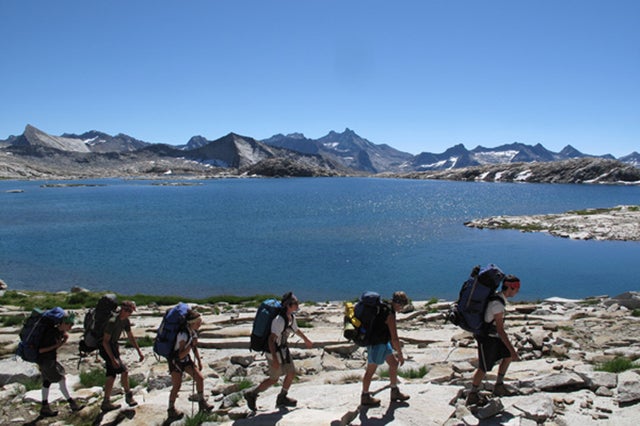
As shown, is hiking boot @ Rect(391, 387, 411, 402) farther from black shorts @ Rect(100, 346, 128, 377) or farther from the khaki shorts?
black shorts @ Rect(100, 346, 128, 377)

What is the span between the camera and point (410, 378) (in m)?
11.4

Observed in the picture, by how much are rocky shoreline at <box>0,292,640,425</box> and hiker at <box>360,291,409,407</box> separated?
23cm

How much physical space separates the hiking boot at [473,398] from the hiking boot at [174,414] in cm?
544

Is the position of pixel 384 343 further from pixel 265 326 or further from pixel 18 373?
pixel 18 373

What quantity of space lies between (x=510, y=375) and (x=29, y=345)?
34.0 feet

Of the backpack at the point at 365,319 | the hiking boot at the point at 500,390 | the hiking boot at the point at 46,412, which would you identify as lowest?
the hiking boot at the point at 46,412

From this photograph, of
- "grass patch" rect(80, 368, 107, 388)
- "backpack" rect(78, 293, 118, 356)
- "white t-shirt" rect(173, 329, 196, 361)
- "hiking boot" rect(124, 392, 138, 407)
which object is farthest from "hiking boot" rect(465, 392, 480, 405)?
"grass patch" rect(80, 368, 107, 388)

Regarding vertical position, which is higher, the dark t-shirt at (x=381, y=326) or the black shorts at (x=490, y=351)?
the dark t-shirt at (x=381, y=326)

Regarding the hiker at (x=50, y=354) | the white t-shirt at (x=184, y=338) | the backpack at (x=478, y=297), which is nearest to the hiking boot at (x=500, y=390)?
the backpack at (x=478, y=297)

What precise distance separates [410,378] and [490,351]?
3187mm

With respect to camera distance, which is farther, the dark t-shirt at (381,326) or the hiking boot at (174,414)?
the hiking boot at (174,414)

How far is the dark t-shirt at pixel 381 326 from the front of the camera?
8859 mm

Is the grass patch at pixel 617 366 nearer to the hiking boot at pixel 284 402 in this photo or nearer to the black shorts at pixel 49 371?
the hiking boot at pixel 284 402

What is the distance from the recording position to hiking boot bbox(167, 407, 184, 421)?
9.13 metres
